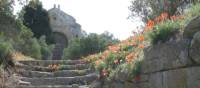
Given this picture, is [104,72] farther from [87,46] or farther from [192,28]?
[87,46]

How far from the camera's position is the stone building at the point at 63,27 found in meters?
33.8

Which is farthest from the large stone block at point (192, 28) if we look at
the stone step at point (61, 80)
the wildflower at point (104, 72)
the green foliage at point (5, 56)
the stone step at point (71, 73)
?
the green foliage at point (5, 56)

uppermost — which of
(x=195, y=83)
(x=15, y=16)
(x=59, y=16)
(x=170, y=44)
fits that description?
(x=59, y=16)

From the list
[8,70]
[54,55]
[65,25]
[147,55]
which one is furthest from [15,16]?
[65,25]

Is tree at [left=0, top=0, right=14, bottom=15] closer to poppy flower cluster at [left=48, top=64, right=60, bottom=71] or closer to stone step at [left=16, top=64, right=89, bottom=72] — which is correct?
stone step at [left=16, top=64, right=89, bottom=72]

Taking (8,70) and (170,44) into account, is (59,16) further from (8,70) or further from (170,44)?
(170,44)

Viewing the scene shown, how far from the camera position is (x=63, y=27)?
1340 inches

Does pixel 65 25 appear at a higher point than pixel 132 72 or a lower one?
higher

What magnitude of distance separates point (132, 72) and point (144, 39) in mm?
1208

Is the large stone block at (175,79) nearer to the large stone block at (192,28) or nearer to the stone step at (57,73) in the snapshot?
the large stone block at (192,28)

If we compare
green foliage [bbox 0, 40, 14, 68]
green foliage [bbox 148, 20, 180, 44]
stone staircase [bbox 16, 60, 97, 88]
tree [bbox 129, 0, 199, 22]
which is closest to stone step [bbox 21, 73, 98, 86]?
stone staircase [bbox 16, 60, 97, 88]

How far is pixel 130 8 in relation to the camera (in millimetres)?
15297

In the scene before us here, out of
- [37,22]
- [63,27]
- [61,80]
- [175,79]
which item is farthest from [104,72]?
[63,27]

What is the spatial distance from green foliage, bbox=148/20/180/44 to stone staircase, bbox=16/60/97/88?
141 inches
